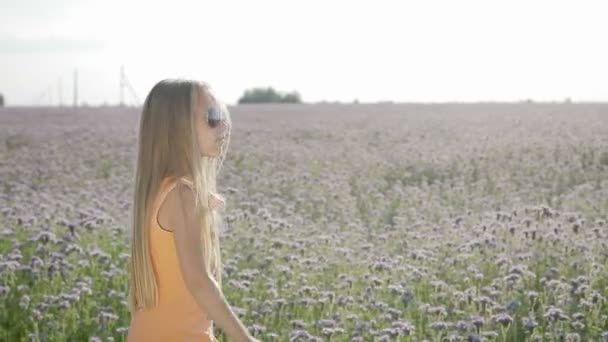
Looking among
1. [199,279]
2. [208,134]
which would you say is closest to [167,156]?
[208,134]

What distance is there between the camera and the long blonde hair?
3.51m

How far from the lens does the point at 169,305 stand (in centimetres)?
359

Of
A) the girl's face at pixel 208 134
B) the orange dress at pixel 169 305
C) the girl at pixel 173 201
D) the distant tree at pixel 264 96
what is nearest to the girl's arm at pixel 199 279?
the girl at pixel 173 201

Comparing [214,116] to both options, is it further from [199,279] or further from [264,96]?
[264,96]

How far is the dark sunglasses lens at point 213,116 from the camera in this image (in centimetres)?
355

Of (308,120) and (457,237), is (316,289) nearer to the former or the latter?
(457,237)

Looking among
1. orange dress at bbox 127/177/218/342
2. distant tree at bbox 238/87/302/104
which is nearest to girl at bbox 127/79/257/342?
orange dress at bbox 127/177/218/342

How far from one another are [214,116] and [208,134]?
64mm

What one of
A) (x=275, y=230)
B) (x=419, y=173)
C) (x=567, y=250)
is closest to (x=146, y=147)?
(x=567, y=250)

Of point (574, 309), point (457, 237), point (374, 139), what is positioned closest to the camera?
point (574, 309)

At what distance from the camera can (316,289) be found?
7105 millimetres

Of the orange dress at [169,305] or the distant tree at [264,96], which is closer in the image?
the orange dress at [169,305]

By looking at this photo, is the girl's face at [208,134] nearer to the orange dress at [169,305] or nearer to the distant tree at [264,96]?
the orange dress at [169,305]

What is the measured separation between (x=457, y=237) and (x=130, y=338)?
544cm
